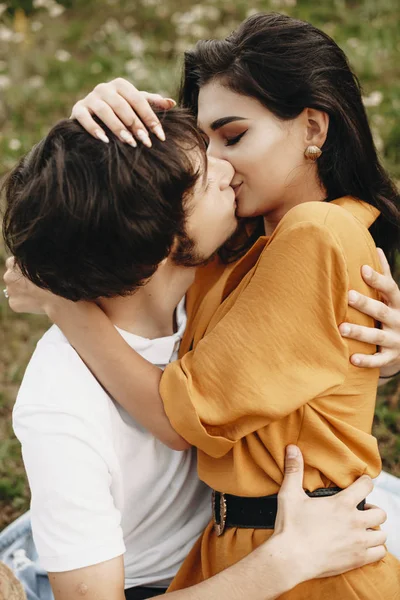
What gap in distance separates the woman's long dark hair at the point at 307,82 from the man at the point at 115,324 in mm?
326

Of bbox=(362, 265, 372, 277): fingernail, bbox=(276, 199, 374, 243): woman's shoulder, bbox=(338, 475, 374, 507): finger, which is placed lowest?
bbox=(338, 475, 374, 507): finger

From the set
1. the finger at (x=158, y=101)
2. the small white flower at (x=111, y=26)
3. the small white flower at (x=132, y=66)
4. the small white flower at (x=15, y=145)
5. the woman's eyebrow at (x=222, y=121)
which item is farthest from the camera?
the small white flower at (x=111, y=26)

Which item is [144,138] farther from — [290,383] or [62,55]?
[62,55]

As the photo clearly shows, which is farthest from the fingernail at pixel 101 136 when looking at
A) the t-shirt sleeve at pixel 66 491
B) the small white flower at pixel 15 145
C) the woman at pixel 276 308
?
the small white flower at pixel 15 145

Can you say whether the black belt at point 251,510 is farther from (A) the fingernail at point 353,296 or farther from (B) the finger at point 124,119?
(B) the finger at point 124,119

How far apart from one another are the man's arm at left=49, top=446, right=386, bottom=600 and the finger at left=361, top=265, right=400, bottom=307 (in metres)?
0.52

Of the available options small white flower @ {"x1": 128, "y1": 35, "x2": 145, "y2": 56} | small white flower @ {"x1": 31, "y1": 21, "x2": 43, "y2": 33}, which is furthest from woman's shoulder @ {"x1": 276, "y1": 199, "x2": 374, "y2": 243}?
small white flower @ {"x1": 31, "y1": 21, "x2": 43, "y2": 33}

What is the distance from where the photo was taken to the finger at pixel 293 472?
2.04 m

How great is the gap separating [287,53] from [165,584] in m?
1.77

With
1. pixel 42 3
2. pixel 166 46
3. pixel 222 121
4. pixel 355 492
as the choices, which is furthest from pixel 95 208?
pixel 42 3

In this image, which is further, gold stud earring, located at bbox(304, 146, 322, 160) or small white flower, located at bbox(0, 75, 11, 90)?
small white flower, located at bbox(0, 75, 11, 90)

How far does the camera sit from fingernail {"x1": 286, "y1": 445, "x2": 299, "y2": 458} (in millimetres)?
2039

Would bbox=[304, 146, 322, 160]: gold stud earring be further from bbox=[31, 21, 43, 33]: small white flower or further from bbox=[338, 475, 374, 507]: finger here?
bbox=[31, 21, 43, 33]: small white flower

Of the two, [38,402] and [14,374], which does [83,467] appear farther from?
[14,374]
